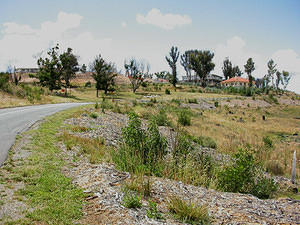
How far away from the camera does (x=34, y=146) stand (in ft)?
29.1

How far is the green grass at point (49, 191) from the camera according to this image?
4.38m

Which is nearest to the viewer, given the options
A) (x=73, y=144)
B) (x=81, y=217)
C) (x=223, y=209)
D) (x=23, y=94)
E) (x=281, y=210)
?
(x=81, y=217)

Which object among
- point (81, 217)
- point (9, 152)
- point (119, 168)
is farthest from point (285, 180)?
point (9, 152)

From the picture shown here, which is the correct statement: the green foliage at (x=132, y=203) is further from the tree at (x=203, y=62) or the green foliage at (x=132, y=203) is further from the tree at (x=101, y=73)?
the tree at (x=203, y=62)

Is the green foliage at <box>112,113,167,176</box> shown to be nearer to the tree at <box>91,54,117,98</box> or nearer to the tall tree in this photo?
the tree at <box>91,54,117,98</box>

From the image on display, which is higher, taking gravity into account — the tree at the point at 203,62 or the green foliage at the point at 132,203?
the tree at the point at 203,62

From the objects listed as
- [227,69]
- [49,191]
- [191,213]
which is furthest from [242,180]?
[227,69]

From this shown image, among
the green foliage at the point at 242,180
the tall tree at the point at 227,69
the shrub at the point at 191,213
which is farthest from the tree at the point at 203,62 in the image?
the shrub at the point at 191,213

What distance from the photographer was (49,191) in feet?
17.6

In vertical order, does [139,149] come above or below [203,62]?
below

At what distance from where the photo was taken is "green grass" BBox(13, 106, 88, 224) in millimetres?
4375

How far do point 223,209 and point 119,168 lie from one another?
3.04m

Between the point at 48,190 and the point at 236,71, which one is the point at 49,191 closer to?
the point at 48,190

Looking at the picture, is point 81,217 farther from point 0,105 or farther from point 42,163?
point 0,105
